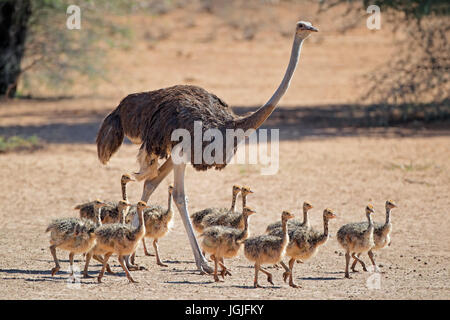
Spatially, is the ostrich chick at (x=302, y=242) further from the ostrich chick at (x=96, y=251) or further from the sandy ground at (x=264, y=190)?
the ostrich chick at (x=96, y=251)

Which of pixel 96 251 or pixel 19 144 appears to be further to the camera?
pixel 19 144

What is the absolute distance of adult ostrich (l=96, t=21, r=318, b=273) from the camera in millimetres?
7816

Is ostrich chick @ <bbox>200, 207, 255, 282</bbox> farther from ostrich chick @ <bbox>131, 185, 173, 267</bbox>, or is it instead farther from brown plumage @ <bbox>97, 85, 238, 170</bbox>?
ostrich chick @ <bbox>131, 185, 173, 267</bbox>

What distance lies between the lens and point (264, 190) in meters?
11.6

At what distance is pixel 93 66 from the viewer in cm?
2000

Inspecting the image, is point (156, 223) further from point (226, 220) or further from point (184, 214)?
point (226, 220)

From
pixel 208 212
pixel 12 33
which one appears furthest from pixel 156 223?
pixel 12 33

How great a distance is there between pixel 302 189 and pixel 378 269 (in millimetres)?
3787

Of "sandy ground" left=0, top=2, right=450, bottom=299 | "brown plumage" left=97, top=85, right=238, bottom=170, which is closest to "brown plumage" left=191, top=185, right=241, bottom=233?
"sandy ground" left=0, top=2, right=450, bottom=299

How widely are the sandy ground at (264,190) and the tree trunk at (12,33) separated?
1.12 m

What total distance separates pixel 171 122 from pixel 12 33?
41.4 feet
